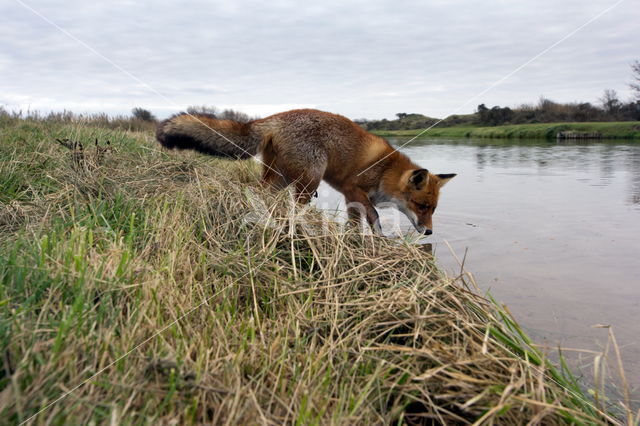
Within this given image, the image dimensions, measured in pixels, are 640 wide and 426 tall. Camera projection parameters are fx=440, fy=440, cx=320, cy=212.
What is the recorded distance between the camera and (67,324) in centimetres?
Answer: 169


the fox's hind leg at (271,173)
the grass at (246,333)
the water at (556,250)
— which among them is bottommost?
the water at (556,250)

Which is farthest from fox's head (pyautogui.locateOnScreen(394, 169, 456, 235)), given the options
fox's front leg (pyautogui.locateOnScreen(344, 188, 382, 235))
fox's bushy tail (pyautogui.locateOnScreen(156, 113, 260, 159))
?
fox's bushy tail (pyautogui.locateOnScreen(156, 113, 260, 159))

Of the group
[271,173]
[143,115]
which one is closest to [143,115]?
[143,115]

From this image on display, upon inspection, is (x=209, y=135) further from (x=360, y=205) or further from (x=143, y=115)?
(x=143, y=115)

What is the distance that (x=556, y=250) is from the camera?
5016 mm

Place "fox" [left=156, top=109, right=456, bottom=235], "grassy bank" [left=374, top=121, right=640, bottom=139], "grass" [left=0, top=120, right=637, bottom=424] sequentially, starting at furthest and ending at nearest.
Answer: "grassy bank" [left=374, top=121, right=640, bottom=139]
"fox" [left=156, top=109, right=456, bottom=235]
"grass" [left=0, top=120, right=637, bottom=424]

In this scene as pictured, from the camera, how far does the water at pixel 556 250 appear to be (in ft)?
10.3

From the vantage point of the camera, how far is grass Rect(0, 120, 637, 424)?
1.58 meters

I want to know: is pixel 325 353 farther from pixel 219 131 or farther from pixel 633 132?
pixel 633 132

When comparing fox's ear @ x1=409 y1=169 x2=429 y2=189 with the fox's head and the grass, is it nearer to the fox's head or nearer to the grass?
the fox's head

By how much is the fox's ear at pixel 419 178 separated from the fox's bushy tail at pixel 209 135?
6.45ft

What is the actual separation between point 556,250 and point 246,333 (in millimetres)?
4231

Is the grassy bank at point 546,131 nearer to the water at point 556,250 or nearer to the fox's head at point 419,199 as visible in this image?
the water at point 556,250

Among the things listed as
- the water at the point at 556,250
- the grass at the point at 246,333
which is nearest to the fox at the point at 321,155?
the water at the point at 556,250
